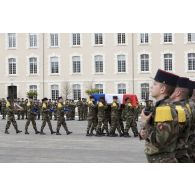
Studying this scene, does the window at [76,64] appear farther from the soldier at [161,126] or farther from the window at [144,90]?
the soldier at [161,126]

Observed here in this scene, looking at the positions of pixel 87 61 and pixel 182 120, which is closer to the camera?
pixel 182 120

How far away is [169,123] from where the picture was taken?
15.3 ft

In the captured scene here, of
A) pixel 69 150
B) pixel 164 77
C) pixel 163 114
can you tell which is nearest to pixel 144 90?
pixel 69 150

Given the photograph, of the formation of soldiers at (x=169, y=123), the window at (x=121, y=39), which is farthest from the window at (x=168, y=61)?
the formation of soldiers at (x=169, y=123)

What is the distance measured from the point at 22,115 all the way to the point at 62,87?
526 inches

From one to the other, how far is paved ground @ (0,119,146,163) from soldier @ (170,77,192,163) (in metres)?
6.48

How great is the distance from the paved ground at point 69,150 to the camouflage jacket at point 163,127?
6.90 meters

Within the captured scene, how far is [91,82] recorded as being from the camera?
50.1m

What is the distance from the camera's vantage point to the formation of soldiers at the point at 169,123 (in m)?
4.70

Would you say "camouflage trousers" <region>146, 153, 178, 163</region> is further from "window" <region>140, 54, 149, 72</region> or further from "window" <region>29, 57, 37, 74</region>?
"window" <region>29, 57, 37, 74</region>

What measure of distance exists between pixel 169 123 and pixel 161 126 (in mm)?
87

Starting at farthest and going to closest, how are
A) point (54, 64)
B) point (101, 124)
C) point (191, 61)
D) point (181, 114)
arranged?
point (54, 64)
point (191, 61)
point (101, 124)
point (181, 114)

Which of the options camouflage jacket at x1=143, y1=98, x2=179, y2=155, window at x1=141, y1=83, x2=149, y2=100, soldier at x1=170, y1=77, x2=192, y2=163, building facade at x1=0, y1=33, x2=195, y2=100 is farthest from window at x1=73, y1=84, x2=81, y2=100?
camouflage jacket at x1=143, y1=98, x2=179, y2=155

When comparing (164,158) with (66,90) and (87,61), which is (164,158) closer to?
(66,90)
